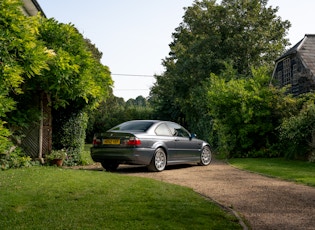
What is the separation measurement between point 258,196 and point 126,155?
440cm

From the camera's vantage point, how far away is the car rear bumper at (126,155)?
1112cm

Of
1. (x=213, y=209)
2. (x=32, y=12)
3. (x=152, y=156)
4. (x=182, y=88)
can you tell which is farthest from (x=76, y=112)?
(x=182, y=88)

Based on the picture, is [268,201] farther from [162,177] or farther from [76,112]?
[76,112]

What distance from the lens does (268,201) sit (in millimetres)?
7449

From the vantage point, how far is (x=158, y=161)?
11.9 metres

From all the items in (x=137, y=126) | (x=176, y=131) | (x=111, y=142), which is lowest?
(x=111, y=142)

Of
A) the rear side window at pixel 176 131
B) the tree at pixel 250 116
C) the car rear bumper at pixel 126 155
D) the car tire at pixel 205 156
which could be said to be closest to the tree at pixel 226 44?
the tree at pixel 250 116

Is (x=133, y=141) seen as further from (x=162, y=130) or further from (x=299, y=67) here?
(x=299, y=67)

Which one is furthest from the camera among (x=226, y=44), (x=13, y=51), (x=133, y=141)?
(x=226, y=44)

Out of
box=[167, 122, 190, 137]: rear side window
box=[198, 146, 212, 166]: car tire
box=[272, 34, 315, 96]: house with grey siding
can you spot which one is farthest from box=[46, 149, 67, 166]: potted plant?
box=[272, 34, 315, 96]: house with grey siding

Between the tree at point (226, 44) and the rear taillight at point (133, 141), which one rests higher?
the tree at point (226, 44)

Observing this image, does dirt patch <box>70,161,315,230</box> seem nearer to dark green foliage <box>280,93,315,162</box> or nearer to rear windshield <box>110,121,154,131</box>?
rear windshield <box>110,121,154,131</box>

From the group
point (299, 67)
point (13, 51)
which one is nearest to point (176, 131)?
point (13, 51)

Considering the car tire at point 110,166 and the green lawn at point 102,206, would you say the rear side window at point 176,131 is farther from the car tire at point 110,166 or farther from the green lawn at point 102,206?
the green lawn at point 102,206
